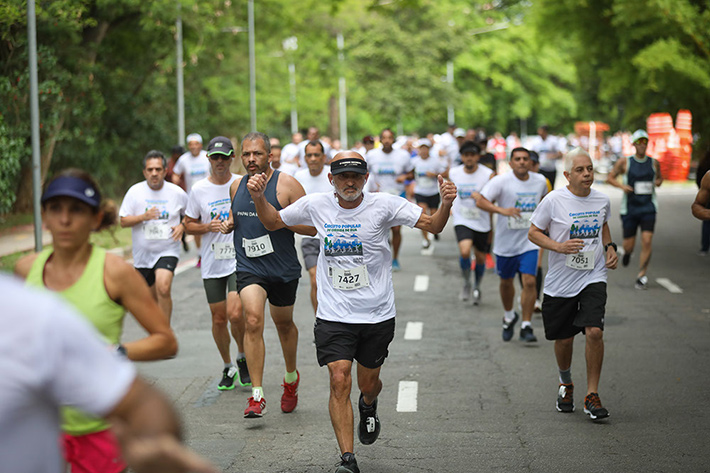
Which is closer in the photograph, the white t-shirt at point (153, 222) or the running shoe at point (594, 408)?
the running shoe at point (594, 408)

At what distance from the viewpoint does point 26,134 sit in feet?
67.1

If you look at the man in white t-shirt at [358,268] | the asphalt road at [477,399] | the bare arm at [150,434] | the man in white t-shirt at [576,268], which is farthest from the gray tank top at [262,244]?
the bare arm at [150,434]

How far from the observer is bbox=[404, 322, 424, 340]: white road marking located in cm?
1078

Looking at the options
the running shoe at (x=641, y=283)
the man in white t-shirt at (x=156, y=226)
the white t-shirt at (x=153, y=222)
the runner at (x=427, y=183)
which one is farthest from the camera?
the runner at (x=427, y=183)

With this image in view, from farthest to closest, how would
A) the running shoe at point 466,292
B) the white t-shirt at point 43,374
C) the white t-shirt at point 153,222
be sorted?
the running shoe at point 466,292
the white t-shirt at point 153,222
the white t-shirt at point 43,374

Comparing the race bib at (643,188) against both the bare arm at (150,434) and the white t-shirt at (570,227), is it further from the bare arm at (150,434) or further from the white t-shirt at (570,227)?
the bare arm at (150,434)

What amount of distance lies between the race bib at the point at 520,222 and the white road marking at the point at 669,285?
3885 millimetres

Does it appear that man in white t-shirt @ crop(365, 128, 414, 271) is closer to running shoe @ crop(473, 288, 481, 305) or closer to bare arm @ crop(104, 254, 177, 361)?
running shoe @ crop(473, 288, 481, 305)

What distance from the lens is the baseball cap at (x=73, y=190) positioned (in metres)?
3.38

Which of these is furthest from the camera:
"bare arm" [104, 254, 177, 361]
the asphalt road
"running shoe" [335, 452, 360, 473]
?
the asphalt road

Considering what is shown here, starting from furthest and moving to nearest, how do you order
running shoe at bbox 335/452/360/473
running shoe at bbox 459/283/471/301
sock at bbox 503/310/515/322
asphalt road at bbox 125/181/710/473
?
1. running shoe at bbox 459/283/471/301
2. sock at bbox 503/310/515/322
3. asphalt road at bbox 125/181/710/473
4. running shoe at bbox 335/452/360/473

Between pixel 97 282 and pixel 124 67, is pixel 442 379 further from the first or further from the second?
pixel 124 67

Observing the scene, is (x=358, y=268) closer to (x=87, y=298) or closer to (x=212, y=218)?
(x=212, y=218)

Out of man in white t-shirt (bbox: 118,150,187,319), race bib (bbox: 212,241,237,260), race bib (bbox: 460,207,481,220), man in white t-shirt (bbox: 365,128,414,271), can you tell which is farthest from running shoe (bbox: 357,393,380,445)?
man in white t-shirt (bbox: 365,128,414,271)
